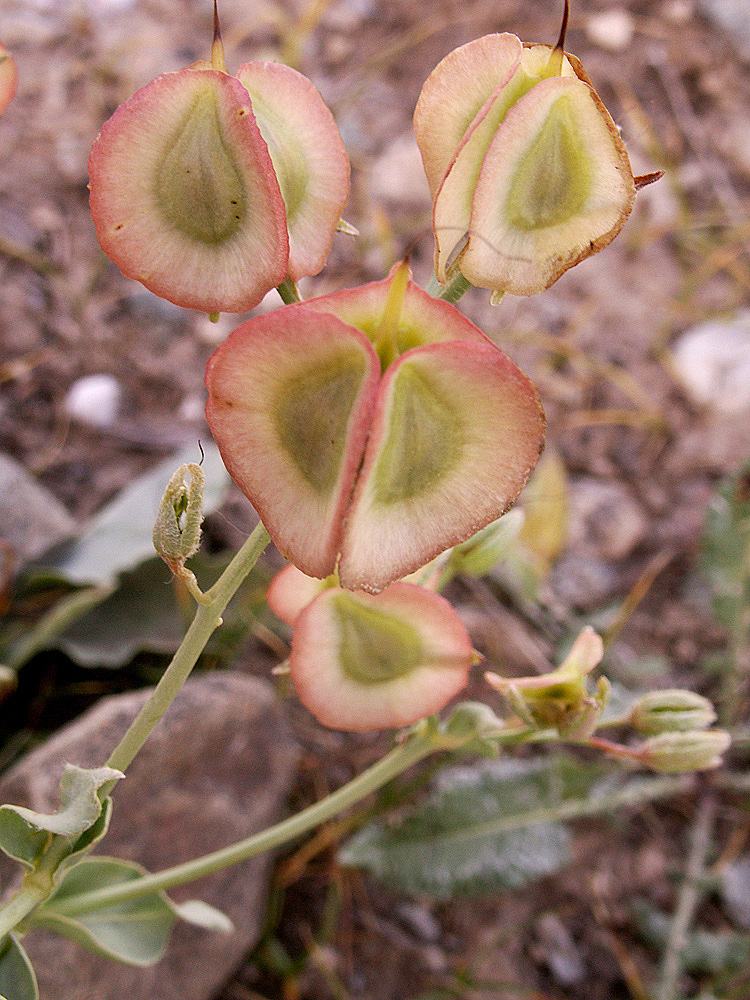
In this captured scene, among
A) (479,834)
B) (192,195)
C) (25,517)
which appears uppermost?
(192,195)

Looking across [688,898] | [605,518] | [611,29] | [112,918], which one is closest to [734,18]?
[611,29]

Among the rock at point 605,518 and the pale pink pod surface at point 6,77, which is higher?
the pale pink pod surface at point 6,77

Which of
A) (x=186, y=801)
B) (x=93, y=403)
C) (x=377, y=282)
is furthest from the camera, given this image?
(x=93, y=403)

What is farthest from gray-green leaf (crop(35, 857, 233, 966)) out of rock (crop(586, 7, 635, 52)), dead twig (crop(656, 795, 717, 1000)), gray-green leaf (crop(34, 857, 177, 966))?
rock (crop(586, 7, 635, 52))

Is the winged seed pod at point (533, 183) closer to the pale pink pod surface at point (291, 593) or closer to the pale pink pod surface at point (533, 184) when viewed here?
the pale pink pod surface at point (533, 184)

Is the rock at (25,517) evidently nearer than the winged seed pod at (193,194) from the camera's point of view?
No

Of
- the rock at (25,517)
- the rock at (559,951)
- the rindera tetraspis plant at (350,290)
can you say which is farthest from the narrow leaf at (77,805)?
the rock at (559,951)

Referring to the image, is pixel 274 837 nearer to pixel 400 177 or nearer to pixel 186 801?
pixel 186 801

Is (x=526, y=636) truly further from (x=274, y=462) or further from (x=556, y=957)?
(x=274, y=462)
